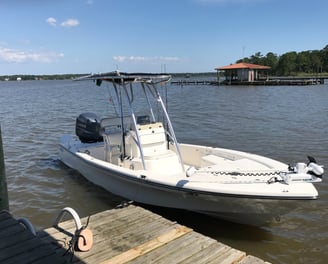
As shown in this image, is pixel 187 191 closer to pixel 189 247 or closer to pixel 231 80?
pixel 189 247

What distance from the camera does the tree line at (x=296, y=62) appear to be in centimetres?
9864

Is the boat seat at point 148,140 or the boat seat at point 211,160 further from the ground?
the boat seat at point 148,140

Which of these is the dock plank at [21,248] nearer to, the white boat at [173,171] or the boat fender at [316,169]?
the white boat at [173,171]

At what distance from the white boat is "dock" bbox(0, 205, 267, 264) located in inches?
46.3

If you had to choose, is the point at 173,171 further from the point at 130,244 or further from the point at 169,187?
the point at 130,244

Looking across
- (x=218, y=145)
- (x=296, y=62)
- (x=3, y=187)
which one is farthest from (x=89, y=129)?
(x=296, y=62)

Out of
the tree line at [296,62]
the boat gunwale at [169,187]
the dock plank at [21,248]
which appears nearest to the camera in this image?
the dock plank at [21,248]

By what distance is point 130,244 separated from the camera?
14.3 ft

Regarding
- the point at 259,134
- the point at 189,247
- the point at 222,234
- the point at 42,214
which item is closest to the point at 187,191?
the point at 222,234

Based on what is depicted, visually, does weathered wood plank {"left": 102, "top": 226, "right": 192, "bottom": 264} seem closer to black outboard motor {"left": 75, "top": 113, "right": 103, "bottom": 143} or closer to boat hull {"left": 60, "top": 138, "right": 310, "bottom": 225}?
boat hull {"left": 60, "top": 138, "right": 310, "bottom": 225}

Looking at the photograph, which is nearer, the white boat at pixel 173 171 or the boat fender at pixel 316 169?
the boat fender at pixel 316 169

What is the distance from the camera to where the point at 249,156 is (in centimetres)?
718

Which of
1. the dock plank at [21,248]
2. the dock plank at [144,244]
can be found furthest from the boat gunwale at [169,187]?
the dock plank at [21,248]

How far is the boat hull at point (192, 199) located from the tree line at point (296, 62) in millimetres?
100146
